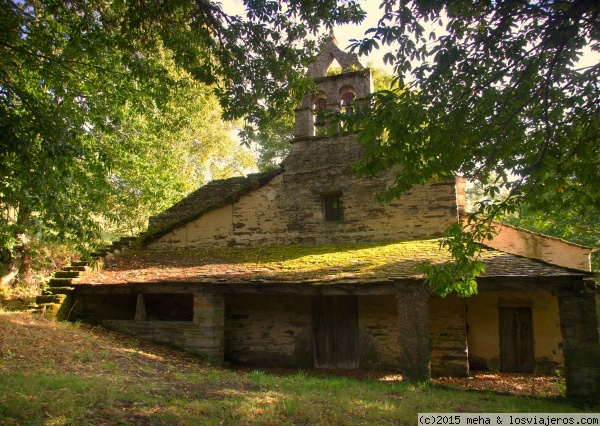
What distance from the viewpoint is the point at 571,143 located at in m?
5.56

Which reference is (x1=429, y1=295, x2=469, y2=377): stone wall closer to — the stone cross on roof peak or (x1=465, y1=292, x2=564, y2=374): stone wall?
(x1=465, y1=292, x2=564, y2=374): stone wall

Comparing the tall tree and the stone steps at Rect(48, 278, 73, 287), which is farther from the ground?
the tall tree

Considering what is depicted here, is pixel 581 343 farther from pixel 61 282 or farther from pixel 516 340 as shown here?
pixel 61 282

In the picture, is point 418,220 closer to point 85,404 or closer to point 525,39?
point 525,39

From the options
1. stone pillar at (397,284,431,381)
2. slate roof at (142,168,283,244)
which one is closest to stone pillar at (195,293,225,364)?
slate roof at (142,168,283,244)

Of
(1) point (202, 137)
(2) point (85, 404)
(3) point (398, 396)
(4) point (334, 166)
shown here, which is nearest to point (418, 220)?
(4) point (334, 166)

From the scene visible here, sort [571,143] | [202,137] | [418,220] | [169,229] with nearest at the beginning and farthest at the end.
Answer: [571,143], [418,220], [169,229], [202,137]

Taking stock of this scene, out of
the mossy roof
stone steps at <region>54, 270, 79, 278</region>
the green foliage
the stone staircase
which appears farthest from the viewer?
stone steps at <region>54, 270, 79, 278</region>

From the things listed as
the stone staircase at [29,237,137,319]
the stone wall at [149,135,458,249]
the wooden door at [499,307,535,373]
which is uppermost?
the stone wall at [149,135,458,249]

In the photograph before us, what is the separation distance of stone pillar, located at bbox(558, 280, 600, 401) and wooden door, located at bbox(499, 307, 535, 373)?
11.3 ft

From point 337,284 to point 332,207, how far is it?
4275mm

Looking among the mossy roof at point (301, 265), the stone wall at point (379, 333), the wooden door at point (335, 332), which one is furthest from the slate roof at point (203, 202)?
the stone wall at point (379, 333)

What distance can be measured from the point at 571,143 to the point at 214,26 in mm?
5557

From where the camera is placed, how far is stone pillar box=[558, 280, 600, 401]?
290 inches
